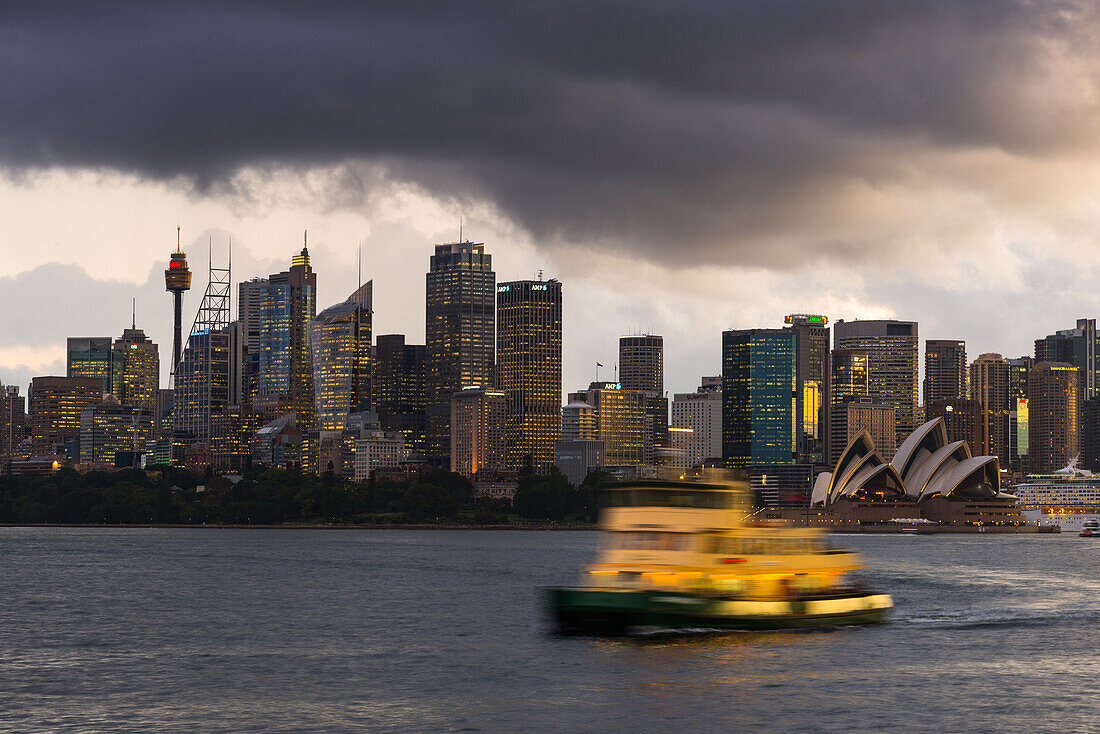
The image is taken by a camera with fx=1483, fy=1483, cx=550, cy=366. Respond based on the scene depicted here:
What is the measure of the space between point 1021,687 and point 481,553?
117m

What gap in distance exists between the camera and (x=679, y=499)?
199 feet

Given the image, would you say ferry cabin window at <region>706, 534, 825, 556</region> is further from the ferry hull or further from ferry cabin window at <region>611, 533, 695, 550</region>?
the ferry hull

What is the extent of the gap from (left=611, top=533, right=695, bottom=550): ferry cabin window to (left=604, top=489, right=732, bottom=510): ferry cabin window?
1234mm

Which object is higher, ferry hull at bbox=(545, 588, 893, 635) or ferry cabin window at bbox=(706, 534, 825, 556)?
ferry cabin window at bbox=(706, 534, 825, 556)

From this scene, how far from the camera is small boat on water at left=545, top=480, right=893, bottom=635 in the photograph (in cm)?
5881

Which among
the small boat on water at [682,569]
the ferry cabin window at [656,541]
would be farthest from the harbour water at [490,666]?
the ferry cabin window at [656,541]

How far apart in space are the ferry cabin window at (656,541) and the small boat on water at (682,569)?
0.04m

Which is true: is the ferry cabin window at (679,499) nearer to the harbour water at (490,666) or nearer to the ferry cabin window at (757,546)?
the ferry cabin window at (757,546)

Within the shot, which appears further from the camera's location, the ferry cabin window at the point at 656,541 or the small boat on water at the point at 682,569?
the ferry cabin window at the point at 656,541

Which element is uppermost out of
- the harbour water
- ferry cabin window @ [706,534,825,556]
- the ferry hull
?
ferry cabin window @ [706,534,825,556]

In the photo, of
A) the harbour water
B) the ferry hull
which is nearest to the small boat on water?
the ferry hull

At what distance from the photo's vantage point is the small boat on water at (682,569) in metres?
58.8

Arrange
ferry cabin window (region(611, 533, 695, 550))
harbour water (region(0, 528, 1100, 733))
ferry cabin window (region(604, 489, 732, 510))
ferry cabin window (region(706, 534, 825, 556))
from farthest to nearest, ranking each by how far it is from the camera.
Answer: ferry cabin window (region(604, 489, 732, 510)), ferry cabin window (region(706, 534, 825, 556)), ferry cabin window (region(611, 533, 695, 550)), harbour water (region(0, 528, 1100, 733))

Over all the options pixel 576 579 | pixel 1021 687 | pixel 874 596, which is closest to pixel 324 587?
pixel 576 579
